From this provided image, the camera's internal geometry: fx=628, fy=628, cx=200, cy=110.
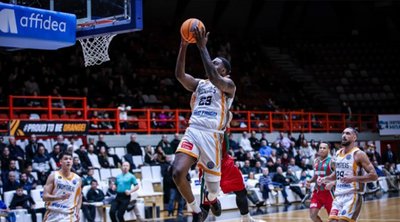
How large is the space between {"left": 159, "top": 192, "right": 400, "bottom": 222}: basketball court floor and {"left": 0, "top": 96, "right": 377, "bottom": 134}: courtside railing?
13.7 ft

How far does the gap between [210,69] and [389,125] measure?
76.0ft

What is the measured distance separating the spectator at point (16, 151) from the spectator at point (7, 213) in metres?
2.03

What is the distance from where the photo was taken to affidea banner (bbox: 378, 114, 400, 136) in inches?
1097

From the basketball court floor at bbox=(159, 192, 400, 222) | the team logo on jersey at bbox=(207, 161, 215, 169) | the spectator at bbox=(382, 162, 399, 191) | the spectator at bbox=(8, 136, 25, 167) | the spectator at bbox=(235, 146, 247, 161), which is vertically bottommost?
the basketball court floor at bbox=(159, 192, 400, 222)

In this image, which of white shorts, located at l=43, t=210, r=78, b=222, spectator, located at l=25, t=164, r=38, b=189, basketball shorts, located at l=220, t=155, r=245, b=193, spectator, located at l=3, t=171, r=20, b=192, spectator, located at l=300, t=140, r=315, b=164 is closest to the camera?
white shorts, located at l=43, t=210, r=78, b=222

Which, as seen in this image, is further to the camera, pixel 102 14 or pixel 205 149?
pixel 102 14

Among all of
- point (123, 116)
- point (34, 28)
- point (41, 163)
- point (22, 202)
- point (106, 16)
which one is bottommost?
point (22, 202)

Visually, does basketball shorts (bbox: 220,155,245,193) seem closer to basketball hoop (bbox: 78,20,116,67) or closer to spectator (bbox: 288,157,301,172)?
basketball hoop (bbox: 78,20,116,67)

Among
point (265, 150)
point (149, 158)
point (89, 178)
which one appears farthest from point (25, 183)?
point (265, 150)

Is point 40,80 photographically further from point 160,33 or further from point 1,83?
point 160,33

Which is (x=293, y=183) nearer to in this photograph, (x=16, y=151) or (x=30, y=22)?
(x=16, y=151)

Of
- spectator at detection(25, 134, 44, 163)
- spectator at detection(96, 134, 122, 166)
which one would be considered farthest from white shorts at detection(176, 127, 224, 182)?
spectator at detection(96, 134, 122, 166)

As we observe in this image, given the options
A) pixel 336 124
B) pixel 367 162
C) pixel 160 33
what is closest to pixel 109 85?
pixel 160 33

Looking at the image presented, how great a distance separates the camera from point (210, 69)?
6.45m
